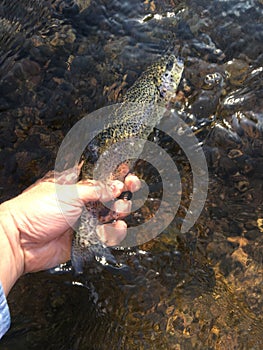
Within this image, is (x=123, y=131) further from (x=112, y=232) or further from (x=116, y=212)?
(x=112, y=232)

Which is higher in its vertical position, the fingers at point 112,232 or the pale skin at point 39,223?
the pale skin at point 39,223

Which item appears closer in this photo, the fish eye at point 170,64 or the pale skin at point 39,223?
the pale skin at point 39,223

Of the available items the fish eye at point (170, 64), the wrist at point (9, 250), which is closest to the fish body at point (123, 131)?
the fish eye at point (170, 64)

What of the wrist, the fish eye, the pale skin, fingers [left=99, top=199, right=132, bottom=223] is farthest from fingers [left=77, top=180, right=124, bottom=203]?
the fish eye

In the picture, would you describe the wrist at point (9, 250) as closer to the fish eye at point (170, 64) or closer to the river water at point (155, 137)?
the river water at point (155, 137)

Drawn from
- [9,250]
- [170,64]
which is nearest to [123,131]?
[170,64]

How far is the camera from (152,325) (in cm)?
279

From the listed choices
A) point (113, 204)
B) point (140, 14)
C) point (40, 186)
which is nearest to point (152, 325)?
point (113, 204)

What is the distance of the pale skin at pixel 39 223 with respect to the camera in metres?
2.44

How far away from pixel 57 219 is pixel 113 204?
38 centimetres

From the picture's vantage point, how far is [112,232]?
9.14 ft

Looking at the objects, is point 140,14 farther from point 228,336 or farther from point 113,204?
point 228,336

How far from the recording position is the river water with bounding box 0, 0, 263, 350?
2830mm

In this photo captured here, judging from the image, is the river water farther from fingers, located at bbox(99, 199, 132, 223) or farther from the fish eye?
fingers, located at bbox(99, 199, 132, 223)
